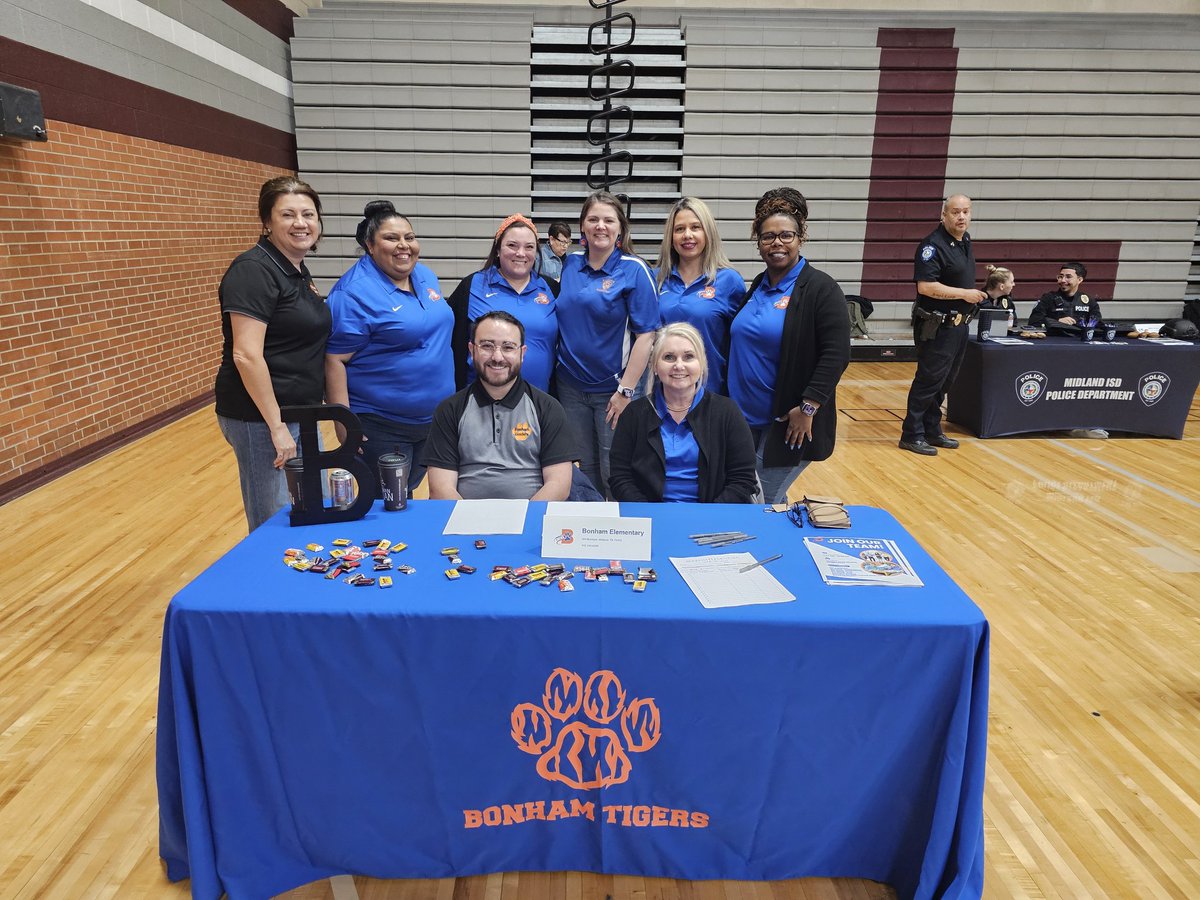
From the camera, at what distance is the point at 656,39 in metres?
8.23

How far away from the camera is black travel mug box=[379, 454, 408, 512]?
6.81 feet

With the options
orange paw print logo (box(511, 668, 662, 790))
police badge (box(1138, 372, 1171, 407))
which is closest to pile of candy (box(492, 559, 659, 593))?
orange paw print logo (box(511, 668, 662, 790))

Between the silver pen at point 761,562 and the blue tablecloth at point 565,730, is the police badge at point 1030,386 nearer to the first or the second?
the blue tablecloth at point 565,730

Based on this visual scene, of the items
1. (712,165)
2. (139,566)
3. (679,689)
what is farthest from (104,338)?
(712,165)

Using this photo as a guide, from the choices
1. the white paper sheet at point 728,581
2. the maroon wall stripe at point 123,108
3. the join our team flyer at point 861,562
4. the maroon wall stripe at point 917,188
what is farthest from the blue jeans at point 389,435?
the maroon wall stripe at point 917,188

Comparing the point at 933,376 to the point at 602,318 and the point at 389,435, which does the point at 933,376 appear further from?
the point at 389,435

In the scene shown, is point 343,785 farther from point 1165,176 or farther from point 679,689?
point 1165,176

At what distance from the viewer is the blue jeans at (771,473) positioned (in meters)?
3.10

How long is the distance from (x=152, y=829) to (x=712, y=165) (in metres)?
8.15

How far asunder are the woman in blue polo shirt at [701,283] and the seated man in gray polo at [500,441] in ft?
2.97

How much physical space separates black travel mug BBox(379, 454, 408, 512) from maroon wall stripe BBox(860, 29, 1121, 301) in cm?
797

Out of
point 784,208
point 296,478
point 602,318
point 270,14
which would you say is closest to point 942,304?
point 784,208

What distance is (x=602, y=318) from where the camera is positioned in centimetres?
320

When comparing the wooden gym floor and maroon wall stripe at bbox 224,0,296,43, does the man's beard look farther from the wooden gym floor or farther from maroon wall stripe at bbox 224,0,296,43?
maroon wall stripe at bbox 224,0,296,43
